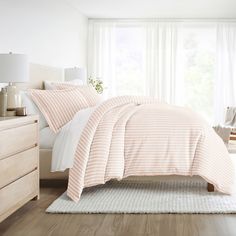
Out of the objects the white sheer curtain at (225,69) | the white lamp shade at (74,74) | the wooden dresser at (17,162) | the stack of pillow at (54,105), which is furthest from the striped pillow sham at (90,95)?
the white sheer curtain at (225,69)

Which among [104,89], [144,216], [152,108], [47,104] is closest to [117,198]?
[144,216]

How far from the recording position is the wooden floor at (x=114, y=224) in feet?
9.66

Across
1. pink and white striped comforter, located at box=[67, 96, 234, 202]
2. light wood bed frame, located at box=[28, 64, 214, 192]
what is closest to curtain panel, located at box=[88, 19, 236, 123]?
light wood bed frame, located at box=[28, 64, 214, 192]

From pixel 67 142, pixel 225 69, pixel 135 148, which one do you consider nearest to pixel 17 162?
pixel 67 142

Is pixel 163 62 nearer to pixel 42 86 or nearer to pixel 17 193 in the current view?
pixel 42 86

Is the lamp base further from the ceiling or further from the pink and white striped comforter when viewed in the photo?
the ceiling

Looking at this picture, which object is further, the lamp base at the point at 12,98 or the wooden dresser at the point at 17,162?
the lamp base at the point at 12,98

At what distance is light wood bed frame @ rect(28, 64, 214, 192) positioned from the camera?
169 inches

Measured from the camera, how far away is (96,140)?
13.0ft

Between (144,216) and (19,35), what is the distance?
2766 millimetres

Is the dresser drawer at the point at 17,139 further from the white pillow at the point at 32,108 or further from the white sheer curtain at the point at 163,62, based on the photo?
the white sheer curtain at the point at 163,62

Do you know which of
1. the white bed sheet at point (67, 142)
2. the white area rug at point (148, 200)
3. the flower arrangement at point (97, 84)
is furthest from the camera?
the flower arrangement at point (97, 84)

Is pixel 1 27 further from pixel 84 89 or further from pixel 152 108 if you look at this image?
pixel 152 108

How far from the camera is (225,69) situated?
927 cm
